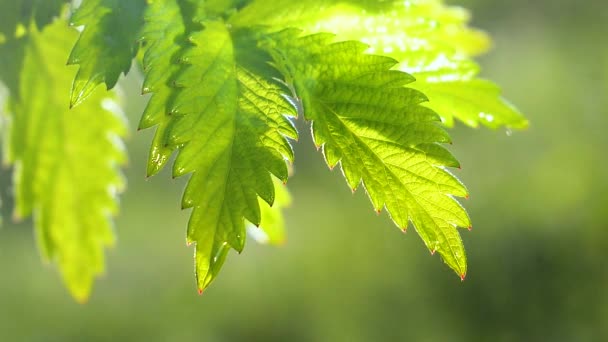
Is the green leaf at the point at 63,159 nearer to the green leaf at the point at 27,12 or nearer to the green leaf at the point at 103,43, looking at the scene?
the green leaf at the point at 27,12

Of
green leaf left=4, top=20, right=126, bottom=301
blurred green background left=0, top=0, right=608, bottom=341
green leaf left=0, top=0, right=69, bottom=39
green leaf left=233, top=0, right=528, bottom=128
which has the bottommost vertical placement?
blurred green background left=0, top=0, right=608, bottom=341

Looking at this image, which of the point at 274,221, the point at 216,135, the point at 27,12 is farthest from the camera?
the point at 274,221

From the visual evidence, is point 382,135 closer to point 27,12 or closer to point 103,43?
point 103,43

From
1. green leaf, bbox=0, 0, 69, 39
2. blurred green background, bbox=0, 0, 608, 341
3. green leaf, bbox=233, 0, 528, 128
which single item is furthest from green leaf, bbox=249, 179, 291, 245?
blurred green background, bbox=0, 0, 608, 341

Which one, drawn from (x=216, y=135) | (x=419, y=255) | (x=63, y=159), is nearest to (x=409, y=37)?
(x=216, y=135)

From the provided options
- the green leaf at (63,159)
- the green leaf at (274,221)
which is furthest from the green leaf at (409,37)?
the green leaf at (63,159)

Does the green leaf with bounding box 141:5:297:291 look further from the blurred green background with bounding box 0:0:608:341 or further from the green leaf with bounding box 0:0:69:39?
the blurred green background with bounding box 0:0:608:341

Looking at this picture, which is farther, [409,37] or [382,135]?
[409,37]
